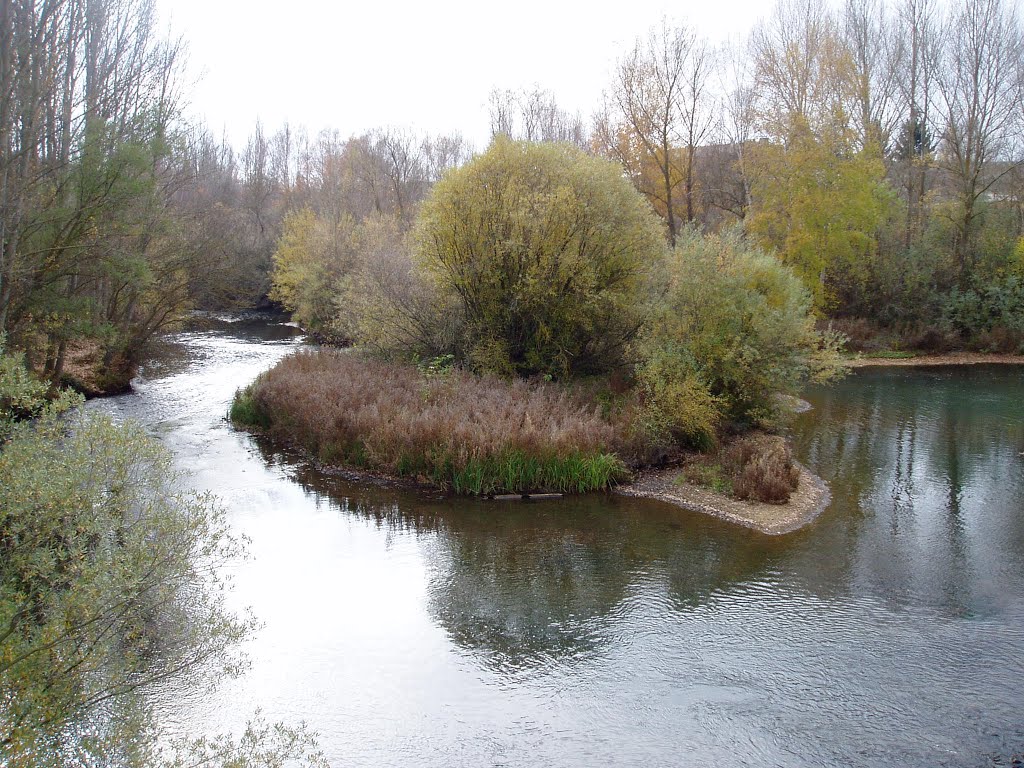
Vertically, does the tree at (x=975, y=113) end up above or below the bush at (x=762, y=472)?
above

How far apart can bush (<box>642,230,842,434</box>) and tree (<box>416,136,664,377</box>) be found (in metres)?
1.84

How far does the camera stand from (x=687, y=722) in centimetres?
777

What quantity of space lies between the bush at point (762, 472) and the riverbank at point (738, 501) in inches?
7.0

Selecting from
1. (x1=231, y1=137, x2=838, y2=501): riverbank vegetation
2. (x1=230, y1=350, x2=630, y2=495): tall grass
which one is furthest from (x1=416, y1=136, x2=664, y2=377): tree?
(x1=230, y1=350, x2=630, y2=495): tall grass

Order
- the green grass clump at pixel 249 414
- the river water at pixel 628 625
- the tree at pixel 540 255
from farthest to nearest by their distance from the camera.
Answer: the green grass clump at pixel 249 414
the tree at pixel 540 255
the river water at pixel 628 625

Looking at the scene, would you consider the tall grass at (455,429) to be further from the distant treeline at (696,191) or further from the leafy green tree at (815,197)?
the leafy green tree at (815,197)

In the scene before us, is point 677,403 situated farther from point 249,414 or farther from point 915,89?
point 915,89

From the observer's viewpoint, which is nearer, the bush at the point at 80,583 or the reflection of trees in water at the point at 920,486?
the bush at the point at 80,583

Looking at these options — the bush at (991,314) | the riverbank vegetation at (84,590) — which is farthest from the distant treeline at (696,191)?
the riverbank vegetation at (84,590)

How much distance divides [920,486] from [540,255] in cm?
1041

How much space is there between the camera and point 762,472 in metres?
14.7

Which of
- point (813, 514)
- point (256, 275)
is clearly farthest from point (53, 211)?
point (256, 275)

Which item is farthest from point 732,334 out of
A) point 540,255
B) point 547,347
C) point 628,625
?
point 628,625

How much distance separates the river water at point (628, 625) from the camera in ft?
24.9
